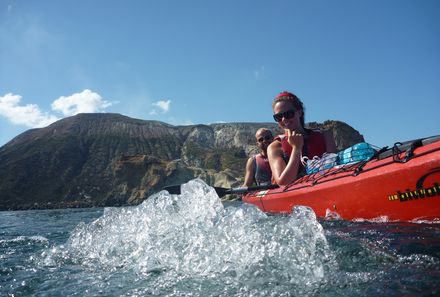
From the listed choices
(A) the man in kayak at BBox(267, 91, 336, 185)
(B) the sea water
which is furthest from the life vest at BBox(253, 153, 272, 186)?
(B) the sea water

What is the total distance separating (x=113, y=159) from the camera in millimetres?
98188

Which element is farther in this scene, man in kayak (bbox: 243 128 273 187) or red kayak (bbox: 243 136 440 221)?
man in kayak (bbox: 243 128 273 187)

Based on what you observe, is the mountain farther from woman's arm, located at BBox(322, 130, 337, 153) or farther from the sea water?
the sea water

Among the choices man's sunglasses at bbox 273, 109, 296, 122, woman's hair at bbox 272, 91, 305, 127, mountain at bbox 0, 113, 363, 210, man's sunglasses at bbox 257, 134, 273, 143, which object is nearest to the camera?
man's sunglasses at bbox 273, 109, 296, 122

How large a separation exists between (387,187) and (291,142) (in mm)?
1381

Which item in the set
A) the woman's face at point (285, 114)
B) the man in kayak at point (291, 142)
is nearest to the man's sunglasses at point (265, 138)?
the man in kayak at point (291, 142)

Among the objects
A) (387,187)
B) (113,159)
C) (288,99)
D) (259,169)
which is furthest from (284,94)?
(113,159)

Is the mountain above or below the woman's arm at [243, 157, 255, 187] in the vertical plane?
above

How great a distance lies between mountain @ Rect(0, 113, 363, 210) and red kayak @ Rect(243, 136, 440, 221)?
50.3 metres

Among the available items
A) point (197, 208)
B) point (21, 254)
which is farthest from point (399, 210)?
point (21, 254)

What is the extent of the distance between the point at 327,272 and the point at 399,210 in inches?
86.8

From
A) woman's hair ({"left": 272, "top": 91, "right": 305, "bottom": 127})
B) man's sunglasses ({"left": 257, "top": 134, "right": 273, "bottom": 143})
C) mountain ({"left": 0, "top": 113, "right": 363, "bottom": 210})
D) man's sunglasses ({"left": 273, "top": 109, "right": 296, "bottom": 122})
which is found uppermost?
mountain ({"left": 0, "top": 113, "right": 363, "bottom": 210})

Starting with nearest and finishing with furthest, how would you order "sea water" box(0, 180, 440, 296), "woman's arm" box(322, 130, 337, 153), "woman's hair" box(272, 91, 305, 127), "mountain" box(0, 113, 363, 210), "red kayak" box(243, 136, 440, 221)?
"sea water" box(0, 180, 440, 296)
"red kayak" box(243, 136, 440, 221)
"woman's hair" box(272, 91, 305, 127)
"woman's arm" box(322, 130, 337, 153)
"mountain" box(0, 113, 363, 210)

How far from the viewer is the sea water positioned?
2234 mm
